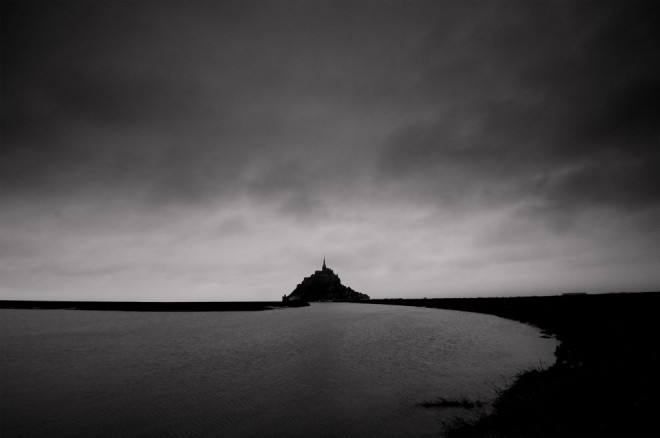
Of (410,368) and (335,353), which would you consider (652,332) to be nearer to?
(410,368)

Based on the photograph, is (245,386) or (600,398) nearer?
(600,398)

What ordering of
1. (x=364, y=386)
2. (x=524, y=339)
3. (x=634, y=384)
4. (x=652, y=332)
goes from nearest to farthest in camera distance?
(x=634, y=384)
(x=652, y=332)
(x=364, y=386)
(x=524, y=339)

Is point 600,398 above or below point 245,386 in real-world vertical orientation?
above

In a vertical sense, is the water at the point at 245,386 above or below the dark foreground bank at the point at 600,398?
below

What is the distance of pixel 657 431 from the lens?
680cm

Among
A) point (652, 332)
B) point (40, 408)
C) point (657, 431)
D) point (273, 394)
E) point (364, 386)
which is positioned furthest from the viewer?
point (364, 386)

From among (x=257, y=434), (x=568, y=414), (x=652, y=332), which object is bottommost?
(x=257, y=434)

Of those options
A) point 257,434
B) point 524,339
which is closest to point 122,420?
point 257,434

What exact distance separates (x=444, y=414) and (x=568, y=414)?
529cm

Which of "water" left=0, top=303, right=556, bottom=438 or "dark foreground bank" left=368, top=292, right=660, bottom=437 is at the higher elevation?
"dark foreground bank" left=368, top=292, right=660, bottom=437

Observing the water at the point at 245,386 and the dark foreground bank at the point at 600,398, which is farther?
the water at the point at 245,386

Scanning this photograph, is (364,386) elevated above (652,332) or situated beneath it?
situated beneath

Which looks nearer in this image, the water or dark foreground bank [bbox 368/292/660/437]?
dark foreground bank [bbox 368/292/660/437]

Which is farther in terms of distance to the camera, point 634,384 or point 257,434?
point 257,434
